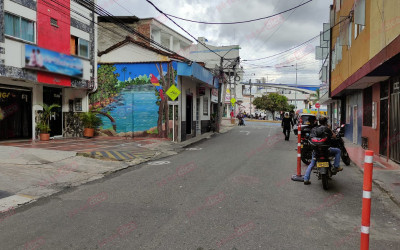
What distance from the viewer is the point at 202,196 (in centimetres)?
580

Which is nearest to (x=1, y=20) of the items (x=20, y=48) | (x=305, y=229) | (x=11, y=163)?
(x=20, y=48)

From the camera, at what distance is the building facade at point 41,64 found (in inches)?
481

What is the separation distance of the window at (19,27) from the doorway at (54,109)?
3.13 meters

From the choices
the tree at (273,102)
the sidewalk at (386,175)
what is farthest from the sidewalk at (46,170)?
the tree at (273,102)

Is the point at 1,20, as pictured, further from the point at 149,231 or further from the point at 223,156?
the point at 149,231

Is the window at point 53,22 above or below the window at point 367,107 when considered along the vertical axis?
above

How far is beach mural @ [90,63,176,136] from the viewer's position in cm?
1681

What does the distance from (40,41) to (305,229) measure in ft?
44.4

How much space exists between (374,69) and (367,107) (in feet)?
20.0

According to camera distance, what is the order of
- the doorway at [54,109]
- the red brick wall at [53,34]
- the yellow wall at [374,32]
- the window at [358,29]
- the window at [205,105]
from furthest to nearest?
1. the window at [205,105]
2. the doorway at [54,109]
3. the red brick wall at [53,34]
4. the window at [358,29]
5. the yellow wall at [374,32]

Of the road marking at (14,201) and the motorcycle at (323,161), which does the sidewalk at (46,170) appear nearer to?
the road marking at (14,201)

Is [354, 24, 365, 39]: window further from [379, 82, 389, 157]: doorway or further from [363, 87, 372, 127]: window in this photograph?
[379, 82, 389, 157]: doorway

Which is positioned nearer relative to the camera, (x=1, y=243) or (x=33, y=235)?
(x=1, y=243)

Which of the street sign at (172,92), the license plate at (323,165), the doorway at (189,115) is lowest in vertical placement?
the license plate at (323,165)
